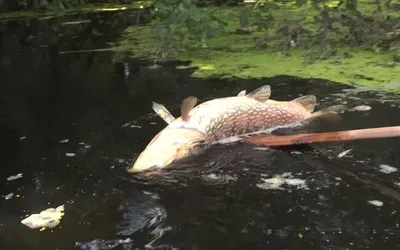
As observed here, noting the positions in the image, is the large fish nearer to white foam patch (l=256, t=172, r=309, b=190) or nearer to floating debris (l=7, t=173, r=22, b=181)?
white foam patch (l=256, t=172, r=309, b=190)

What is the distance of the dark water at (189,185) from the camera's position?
250cm

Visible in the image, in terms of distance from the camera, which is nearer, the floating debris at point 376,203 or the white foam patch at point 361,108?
the floating debris at point 376,203

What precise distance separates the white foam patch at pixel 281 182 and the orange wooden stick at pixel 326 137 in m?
0.26

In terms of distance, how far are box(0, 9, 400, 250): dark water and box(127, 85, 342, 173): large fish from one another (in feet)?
0.24

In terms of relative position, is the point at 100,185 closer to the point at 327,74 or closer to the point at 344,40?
the point at 327,74

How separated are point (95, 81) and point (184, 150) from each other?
7.70 ft

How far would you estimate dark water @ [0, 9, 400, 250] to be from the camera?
250 centimetres

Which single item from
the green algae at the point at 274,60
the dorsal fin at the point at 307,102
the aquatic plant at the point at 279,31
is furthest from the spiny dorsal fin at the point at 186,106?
the aquatic plant at the point at 279,31

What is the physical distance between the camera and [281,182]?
293cm

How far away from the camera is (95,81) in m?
5.29

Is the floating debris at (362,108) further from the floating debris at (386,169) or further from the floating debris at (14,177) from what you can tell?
the floating debris at (14,177)

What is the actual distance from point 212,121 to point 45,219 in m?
Answer: 0.99

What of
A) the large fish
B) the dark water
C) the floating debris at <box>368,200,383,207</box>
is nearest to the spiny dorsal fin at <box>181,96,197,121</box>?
the large fish

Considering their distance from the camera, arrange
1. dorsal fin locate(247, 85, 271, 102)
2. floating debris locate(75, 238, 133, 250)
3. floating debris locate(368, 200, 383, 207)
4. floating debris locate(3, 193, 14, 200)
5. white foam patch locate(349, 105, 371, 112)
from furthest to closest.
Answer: white foam patch locate(349, 105, 371, 112) < dorsal fin locate(247, 85, 271, 102) < floating debris locate(3, 193, 14, 200) < floating debris locate(368, 200, 383, 207) < floating debris locate(75, 238, 133, 250)
